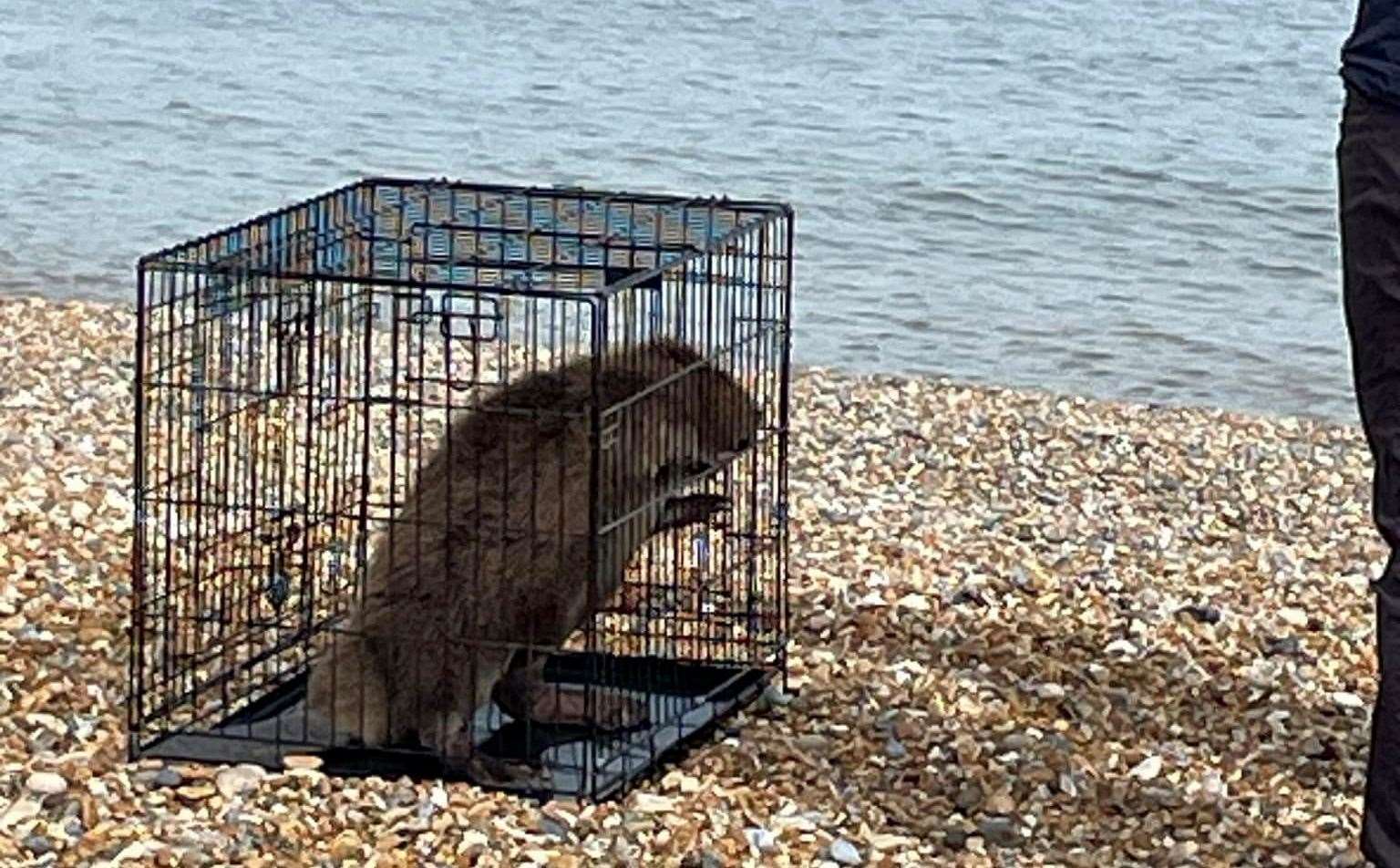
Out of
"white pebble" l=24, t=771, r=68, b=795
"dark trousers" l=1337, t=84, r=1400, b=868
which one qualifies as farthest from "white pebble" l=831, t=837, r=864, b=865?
"white pebble" l=24, t=771, r=68, b=795

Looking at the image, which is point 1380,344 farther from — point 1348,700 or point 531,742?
point 1348,700

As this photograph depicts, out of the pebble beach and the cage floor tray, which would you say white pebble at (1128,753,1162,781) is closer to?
the pebble beach

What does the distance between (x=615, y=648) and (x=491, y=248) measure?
0.95m

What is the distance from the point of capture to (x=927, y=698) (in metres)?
6.19

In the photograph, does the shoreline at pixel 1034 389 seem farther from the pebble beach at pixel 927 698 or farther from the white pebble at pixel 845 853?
the white pebble at pixel 845 853

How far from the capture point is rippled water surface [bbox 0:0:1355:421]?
1284 cm

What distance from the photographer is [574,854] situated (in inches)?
204

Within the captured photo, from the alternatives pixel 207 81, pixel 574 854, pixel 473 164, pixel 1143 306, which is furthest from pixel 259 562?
pixel 207 81

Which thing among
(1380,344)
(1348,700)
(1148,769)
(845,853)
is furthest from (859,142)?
(1380,344)

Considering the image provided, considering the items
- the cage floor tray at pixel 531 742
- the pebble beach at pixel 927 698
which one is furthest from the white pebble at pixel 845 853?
the cage floor tray at pixel 531 742

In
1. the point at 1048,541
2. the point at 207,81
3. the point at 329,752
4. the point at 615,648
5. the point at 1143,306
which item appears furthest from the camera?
the point at 207,81

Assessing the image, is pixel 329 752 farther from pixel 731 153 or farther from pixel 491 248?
pixel 731 153

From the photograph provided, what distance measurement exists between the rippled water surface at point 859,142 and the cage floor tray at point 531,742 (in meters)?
5.67

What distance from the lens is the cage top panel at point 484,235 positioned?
6.00m
